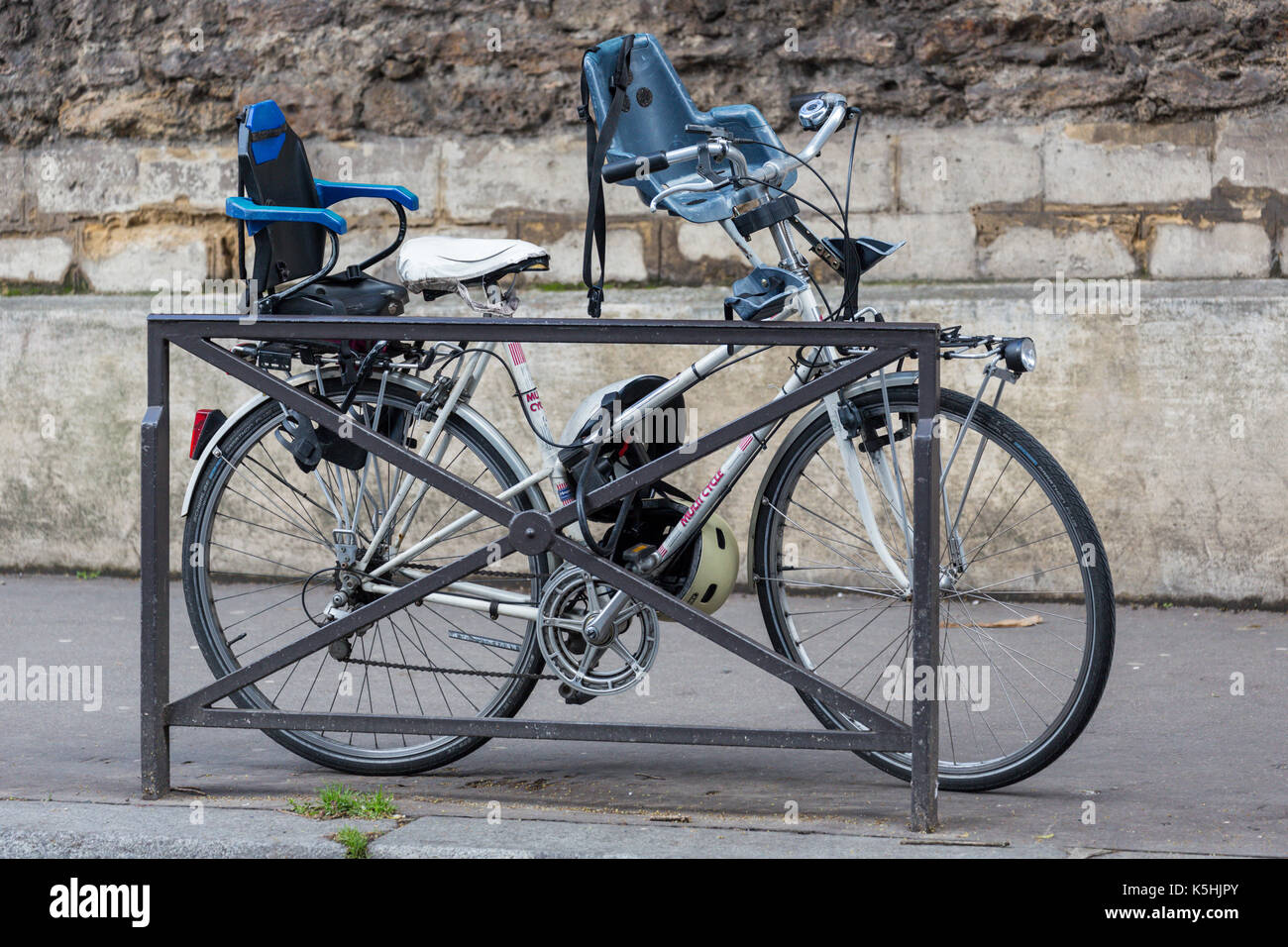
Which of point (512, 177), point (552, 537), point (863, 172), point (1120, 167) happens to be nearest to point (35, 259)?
point (512, 177)

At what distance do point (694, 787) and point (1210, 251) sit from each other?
3064 millimetres

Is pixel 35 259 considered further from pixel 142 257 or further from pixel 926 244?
pixel 926 244

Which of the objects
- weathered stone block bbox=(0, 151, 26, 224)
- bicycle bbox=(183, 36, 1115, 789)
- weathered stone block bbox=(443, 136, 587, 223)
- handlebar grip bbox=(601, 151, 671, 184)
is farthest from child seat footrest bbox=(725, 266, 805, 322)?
weathered stone block bbox=(0, 151, 26, 224)

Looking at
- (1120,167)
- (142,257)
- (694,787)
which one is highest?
(1120,167)

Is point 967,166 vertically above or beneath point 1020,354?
above

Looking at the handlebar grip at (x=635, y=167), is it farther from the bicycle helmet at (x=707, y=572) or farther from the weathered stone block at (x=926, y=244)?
the weathered stone block at (x=926, y=244)

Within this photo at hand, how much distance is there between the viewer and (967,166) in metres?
5.75

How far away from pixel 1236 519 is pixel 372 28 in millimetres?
3782

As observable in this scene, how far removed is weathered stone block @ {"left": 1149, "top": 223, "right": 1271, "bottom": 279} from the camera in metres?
5.47

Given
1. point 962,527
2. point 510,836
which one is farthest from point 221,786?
point 962,527

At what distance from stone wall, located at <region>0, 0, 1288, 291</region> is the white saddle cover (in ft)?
7.83

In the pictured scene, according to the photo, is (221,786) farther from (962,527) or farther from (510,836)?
(962,527)

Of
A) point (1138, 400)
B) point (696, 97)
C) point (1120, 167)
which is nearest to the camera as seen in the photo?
point (1138, 400)

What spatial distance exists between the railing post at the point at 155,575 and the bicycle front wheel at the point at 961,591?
4.49 feet
